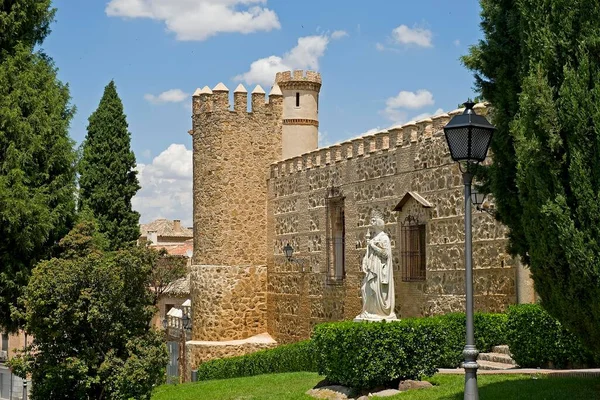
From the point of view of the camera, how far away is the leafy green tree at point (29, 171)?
564 inches

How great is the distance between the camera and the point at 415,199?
2014cm

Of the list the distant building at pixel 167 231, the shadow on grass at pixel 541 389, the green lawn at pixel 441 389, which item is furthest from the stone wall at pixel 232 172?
the distant building at pixel 167 231

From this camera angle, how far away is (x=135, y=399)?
13688 mm

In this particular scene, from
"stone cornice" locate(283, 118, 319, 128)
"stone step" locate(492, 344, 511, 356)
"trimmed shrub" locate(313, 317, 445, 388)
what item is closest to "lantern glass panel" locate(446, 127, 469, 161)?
"trimmed shrub" locate(313, 317, 445, 388)

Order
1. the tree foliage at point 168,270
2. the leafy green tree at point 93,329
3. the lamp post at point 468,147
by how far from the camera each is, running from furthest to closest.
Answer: the tree foliage at point 168,270
the leafy green tree at point 93,329
the lamp post at point 468,147

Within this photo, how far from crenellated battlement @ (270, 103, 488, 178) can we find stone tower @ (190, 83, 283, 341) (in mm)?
919

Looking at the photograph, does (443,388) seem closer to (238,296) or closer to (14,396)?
(14,396)

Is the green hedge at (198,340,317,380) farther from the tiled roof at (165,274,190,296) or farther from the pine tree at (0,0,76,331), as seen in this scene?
the tiled roof at (165,274,190,296)

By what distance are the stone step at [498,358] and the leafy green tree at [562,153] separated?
6210mm

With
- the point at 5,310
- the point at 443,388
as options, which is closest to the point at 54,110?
the point at 5,310

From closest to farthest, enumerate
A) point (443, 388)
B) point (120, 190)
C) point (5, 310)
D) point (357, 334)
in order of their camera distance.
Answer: point (443, 388), point (357, 334), point (5, 310), point (120, 190)

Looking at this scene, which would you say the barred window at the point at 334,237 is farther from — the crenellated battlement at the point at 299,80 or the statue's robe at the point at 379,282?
the statue's robe at the point at 379,282

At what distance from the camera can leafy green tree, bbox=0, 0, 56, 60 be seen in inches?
589

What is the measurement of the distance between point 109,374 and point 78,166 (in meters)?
3.90
